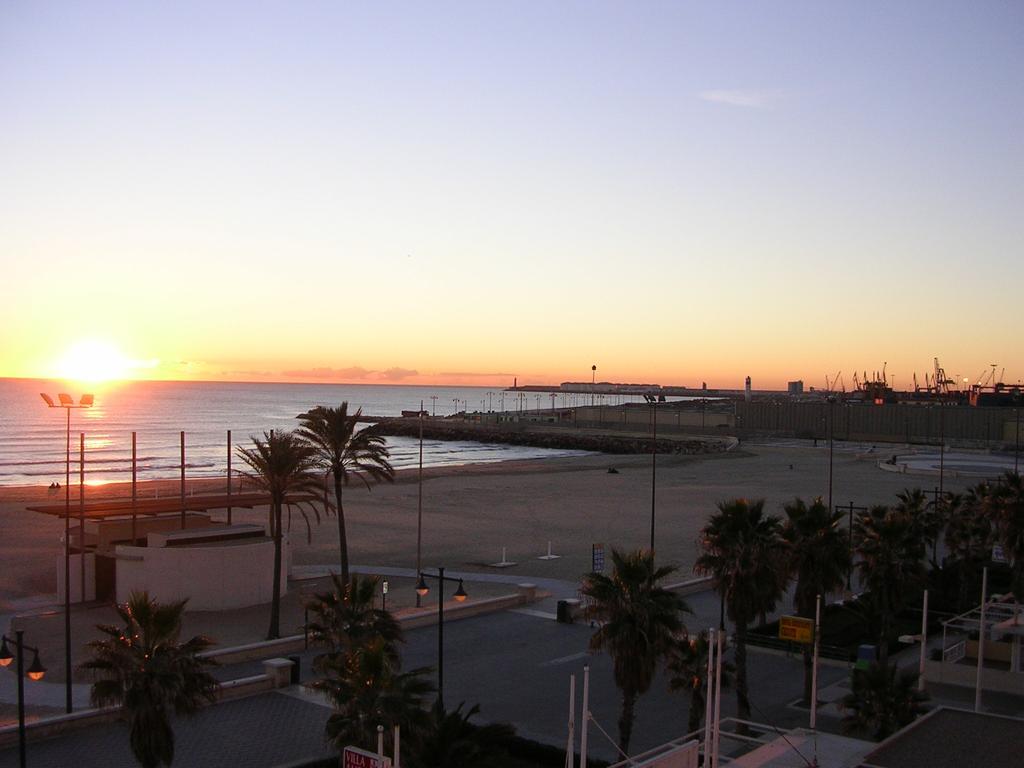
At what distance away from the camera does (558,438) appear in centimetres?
15100

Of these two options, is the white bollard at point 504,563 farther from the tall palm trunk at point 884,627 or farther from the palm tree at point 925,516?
the tall palm trunk at point 884,627

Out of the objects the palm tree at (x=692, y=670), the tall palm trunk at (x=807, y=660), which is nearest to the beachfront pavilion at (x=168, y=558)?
the palm tree at (x=692, y=670)

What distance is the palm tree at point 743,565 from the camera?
71.7 ft

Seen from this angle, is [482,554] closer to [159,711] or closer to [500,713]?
[500,713]

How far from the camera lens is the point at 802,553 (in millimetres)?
24156

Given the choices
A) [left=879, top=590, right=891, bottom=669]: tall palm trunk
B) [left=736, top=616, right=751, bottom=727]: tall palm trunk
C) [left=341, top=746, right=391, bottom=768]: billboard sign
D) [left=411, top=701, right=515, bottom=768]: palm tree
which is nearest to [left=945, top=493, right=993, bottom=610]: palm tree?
[left=879, top=590, right=891, bottom=669]: tall palm trunk

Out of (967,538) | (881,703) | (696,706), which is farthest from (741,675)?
(967,538)

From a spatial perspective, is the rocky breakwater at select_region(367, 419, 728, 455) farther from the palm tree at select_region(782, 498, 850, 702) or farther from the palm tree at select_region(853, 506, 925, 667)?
the palm tree at select_region(782, 498, 850, 702)

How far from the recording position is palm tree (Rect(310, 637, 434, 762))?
14305 millimetres

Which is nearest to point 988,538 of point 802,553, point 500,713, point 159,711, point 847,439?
point 802,553

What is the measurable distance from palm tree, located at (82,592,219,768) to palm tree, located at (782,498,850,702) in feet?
49.3

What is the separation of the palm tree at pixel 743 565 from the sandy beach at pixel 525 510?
17433 mm

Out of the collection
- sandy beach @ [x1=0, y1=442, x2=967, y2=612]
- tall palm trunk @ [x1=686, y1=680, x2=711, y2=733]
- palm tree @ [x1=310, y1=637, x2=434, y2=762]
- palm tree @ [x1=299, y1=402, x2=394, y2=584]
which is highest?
palm tree @ [x1=299, y1=402, x2=394, y2=584]

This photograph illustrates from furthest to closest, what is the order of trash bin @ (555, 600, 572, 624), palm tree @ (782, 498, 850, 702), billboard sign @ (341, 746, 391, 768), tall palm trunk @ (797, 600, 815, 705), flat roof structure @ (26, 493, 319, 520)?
flat roof structure @ (26, 493, 319, 520) < trash bin @ (555, 600, 572, 624) < palm tree @ (782, 498, 850, 702) < tall palm trunk @ (797, 600, 815, 705) < billboard sign @ (341, 746, 391, 768)
